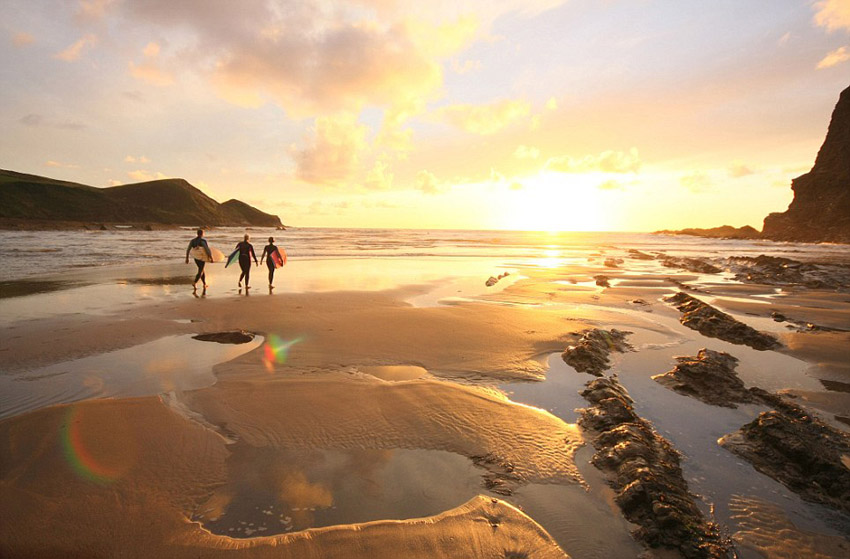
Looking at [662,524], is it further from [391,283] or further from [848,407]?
[391,283]

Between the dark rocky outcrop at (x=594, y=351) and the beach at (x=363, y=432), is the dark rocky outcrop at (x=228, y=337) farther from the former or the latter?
the dark rocky outcrop at (x=594, y=351)

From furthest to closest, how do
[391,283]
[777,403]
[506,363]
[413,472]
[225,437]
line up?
[391,283], [506,363], [777,403], [225,437], [413,472]

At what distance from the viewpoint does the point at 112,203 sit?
121938mm

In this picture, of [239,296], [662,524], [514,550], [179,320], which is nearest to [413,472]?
[514,550]

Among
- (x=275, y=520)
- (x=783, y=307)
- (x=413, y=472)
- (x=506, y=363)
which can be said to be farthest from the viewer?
(x=783, y=307)

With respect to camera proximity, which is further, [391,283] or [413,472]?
[391,283]

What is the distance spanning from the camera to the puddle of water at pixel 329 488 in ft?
11.5

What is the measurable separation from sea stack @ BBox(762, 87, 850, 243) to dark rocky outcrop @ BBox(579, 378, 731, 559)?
95776 millimetres

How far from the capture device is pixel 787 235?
89.8 metres

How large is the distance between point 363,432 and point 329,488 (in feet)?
3.82

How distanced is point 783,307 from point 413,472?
1683cm

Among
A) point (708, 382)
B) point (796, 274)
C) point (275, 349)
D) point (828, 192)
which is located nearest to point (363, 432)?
point (275, 349)

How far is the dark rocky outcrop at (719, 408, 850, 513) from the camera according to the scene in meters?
4.11

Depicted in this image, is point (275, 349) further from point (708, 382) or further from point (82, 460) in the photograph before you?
point (708, 382)
